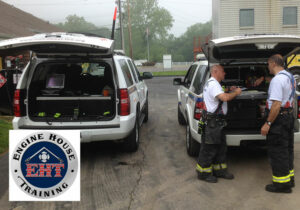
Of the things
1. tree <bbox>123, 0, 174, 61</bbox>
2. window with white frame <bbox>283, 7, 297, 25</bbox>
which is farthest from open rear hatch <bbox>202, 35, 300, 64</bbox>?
tree <bbox>123, 0, 174, 61</bbox>

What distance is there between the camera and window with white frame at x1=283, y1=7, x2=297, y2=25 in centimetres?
2458

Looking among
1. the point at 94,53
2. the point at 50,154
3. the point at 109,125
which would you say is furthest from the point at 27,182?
the point at 94,53

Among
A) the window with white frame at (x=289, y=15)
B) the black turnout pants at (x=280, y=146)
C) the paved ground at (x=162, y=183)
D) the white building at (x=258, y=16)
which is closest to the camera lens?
the paved ground at (x=162, y=183)

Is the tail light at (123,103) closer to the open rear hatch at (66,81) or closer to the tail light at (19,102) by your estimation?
the open rear hatch at (66,81)

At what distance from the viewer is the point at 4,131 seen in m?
7.50

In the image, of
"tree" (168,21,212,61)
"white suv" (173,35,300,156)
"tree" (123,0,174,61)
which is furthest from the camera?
"tree" (168,21,212,61)

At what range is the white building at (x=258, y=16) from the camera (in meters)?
24.4

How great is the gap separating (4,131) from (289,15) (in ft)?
76.2

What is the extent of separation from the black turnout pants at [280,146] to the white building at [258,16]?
2151cm

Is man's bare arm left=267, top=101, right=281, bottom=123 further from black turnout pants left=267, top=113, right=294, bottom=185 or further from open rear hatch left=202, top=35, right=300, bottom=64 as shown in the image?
open rear hatch left=202, top=35, right=300, bottom=64

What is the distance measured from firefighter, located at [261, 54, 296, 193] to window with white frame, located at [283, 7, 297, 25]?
75.1ft

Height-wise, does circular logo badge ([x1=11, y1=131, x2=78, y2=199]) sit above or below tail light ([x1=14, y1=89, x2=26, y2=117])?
below

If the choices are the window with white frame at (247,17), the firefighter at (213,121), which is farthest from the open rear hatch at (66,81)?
the window with white frame at (247,17)

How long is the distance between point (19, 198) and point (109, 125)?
2.28 metres
